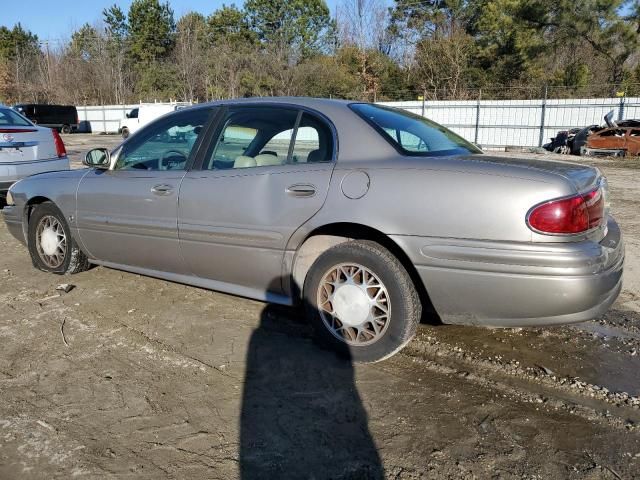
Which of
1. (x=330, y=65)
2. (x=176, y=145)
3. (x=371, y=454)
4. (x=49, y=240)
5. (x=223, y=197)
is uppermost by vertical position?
(x=330, y=65)

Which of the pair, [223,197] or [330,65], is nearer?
[223,197]

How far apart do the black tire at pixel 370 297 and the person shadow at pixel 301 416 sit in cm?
11

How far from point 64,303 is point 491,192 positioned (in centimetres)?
331

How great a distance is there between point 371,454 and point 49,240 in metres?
3.73

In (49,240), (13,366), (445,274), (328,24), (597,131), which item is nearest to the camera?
(445,274)

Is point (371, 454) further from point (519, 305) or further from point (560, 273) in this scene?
point (560, 273)

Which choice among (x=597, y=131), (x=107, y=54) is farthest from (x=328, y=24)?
(x=597, y=131)

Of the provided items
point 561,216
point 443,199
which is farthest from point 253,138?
point 561,216

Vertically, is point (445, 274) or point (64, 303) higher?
point (445, 274)

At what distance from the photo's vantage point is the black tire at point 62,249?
15.4 ft

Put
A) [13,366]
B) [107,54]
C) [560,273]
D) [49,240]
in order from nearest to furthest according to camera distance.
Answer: [560,273] → [13,366] → [49,240] → [107,54]

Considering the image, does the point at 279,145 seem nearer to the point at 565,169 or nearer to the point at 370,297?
the point at 370,297

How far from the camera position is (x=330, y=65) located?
Result: 3738 centimetres

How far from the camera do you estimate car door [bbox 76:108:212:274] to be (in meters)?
3.88
